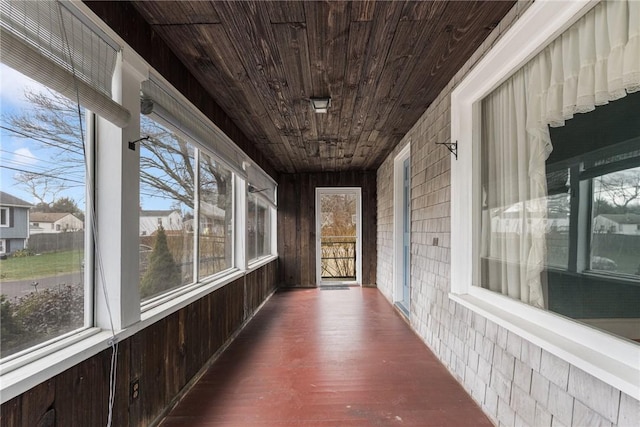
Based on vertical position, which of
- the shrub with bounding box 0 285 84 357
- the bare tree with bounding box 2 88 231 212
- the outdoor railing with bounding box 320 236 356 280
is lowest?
the outdoor railing with bounding box 320 236 356 280

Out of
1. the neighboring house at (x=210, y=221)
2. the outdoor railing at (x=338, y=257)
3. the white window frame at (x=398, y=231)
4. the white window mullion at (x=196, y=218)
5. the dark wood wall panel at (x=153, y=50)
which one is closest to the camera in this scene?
the dark wood wall panel at (x=153, y=50)

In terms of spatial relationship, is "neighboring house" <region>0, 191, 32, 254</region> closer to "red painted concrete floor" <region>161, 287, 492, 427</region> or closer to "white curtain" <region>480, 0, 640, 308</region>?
"red painted concrete floor" <region>161, 287, 492, 427</region>

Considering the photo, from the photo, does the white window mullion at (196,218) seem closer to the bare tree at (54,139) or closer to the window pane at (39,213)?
the bare tree at (54,139)

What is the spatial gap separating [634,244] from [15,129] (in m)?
2.41

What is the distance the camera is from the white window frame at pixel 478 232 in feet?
4.16

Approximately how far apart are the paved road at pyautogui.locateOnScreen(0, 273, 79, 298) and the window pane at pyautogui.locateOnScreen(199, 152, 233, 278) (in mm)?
1486

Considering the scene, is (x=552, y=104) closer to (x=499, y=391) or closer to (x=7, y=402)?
(x=499, y=391)

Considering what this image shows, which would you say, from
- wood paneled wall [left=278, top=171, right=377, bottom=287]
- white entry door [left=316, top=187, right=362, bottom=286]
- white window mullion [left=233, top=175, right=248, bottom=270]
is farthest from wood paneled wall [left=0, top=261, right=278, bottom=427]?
white entry door [left=316, top=187, right=362, bottom=286]

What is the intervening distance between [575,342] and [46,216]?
2.39m

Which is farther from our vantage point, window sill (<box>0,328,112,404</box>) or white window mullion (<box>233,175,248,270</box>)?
white window mullion (<box>233,175,248,270</box>)

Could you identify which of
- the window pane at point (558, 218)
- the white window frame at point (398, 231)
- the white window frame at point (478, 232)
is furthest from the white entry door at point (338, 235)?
the window pane at point (558, 218)

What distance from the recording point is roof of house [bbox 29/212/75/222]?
4.33 feet

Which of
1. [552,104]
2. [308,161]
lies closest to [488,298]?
[552,104]

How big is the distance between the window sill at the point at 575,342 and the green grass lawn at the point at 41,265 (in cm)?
225
